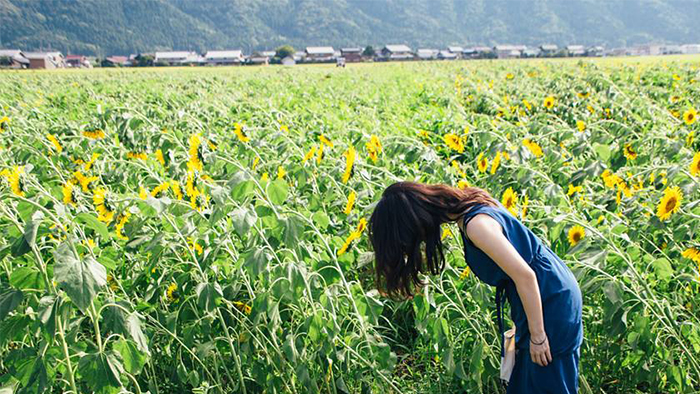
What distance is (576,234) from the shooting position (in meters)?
2.23

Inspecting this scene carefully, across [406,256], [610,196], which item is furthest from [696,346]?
[406,256]

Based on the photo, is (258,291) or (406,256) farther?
(258,291)

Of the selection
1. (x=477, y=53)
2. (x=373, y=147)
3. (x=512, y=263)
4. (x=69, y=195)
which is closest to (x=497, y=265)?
(x=512, y=263)

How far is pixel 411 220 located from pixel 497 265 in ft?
0.99

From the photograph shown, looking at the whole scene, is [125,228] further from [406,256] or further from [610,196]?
[610,196]

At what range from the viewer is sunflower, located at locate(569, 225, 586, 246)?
221 centimetres

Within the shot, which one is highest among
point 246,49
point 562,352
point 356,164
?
point 356,164

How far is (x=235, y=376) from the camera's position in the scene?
94.4 inches

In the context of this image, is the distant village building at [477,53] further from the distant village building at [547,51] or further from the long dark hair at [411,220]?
the long dark hair at [411,220]

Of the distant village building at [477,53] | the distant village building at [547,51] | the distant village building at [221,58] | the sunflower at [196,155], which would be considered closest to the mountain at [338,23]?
the distant village building at [221,58]

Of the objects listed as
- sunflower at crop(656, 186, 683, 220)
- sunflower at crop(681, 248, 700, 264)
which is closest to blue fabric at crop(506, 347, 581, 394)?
sunflower at crop(681, 248, 700, 264)

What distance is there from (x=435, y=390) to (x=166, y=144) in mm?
2079

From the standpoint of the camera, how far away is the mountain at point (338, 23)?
114312 millimetres

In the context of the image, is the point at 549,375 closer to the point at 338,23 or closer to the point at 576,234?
the point at 576,234
